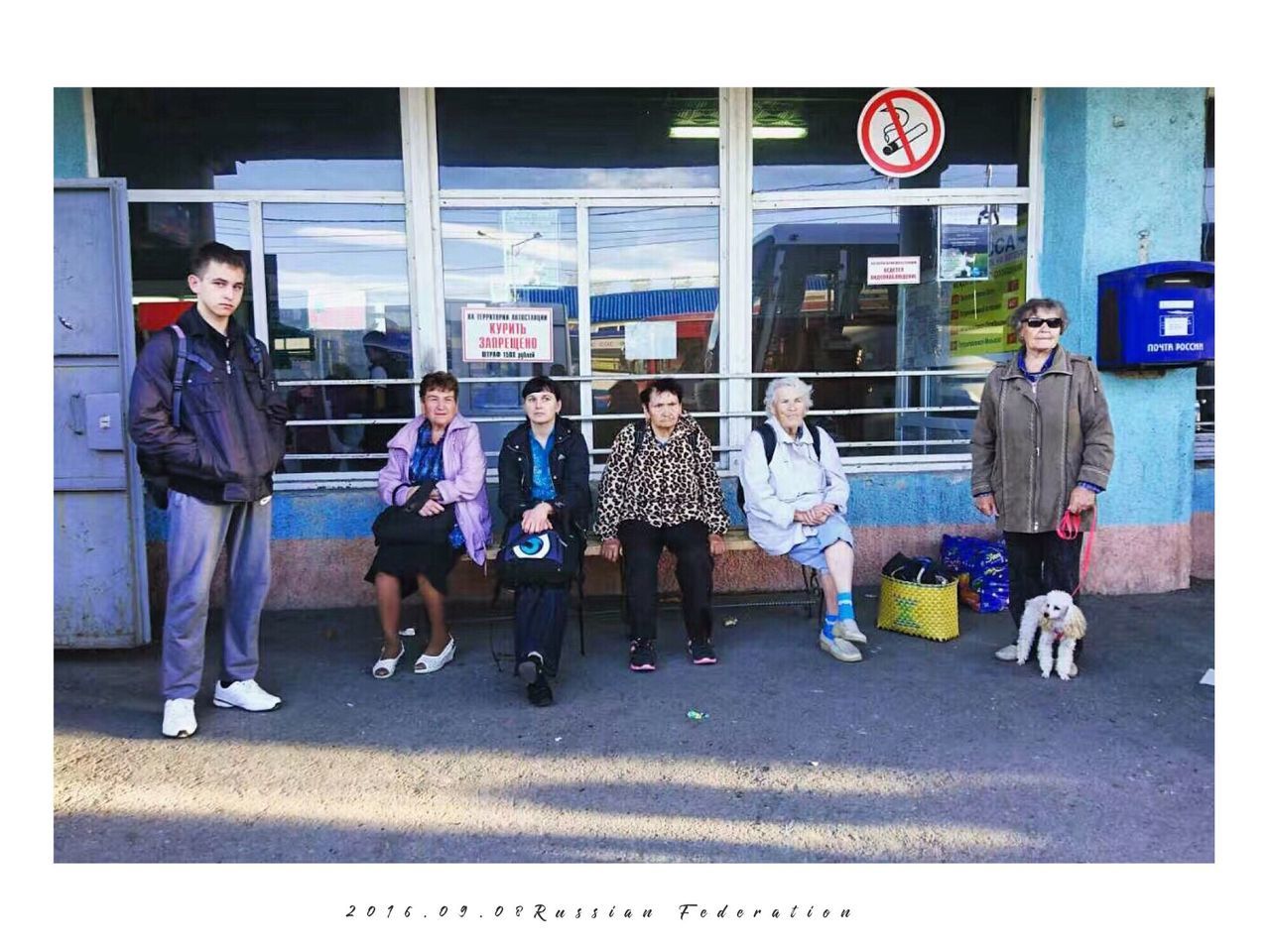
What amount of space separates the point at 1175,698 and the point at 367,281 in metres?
4.91

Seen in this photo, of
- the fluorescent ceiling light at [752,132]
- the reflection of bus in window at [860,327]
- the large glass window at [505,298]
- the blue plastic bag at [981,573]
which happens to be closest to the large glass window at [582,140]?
the fluorescent ceiling light at [752,132]

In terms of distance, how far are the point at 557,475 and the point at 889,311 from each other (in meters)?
2.65

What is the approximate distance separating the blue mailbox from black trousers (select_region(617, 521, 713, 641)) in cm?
279

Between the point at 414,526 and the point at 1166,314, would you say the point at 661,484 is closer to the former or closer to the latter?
the point at 414,526

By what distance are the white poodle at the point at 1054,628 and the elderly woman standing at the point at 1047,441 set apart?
0.17 metres

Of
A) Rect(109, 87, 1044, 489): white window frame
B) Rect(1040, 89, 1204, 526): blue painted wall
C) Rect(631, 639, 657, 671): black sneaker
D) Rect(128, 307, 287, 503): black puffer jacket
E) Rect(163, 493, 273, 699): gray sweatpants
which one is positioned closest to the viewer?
Rect(128, 307, 287, 503): black puffer jacket

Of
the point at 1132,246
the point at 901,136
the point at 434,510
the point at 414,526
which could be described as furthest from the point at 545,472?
the point at 1132,246

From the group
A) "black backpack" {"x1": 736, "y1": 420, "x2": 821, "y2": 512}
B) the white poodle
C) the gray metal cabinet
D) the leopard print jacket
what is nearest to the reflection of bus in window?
"black backpack" {"x1": 736, "y1": 420, "x2": 821, "y2": 512}

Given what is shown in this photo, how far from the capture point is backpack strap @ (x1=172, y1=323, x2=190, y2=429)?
3.66 m

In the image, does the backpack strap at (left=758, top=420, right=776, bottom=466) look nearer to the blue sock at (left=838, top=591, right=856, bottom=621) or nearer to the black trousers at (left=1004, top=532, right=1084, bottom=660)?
the blue sock at (left=838, top=591, right=856, bottom=621)

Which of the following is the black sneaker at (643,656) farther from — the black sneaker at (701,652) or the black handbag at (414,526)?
the black handbag at (414,526)

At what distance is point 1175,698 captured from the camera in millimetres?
4047

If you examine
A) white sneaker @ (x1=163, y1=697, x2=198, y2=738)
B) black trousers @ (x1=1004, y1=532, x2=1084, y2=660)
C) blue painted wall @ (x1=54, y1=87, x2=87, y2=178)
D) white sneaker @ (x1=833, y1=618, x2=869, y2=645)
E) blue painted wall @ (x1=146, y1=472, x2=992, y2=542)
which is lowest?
white sneaker @ (x1=163, y1=697, x2=198, y2=738)

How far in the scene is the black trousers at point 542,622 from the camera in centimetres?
416
